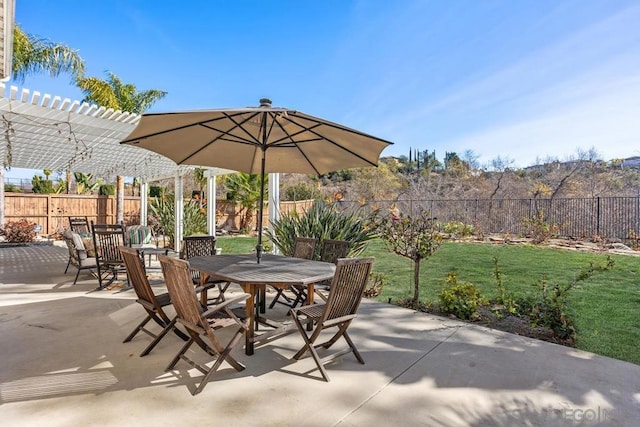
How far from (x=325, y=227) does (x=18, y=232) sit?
12580mm

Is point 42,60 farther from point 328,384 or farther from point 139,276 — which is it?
point 328,384

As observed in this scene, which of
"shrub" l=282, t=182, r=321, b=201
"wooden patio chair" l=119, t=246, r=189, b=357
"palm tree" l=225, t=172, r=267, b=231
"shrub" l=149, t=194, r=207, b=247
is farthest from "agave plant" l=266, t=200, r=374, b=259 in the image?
"shrub" l=282, t=182, r=321, b=201

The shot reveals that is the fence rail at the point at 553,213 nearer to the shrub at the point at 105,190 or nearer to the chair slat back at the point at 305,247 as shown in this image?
the chair slat back at the point at 305,247

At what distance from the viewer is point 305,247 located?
479 cm

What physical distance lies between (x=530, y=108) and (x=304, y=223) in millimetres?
10017

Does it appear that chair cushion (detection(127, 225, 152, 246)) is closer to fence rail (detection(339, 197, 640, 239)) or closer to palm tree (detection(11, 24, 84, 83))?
fence rail (detection(339, 197, 640, 239))

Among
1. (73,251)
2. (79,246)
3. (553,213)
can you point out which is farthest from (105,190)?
(553,213)

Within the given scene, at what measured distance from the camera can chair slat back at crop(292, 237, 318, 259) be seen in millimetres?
4695

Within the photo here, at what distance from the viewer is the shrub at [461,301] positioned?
4.28 meters

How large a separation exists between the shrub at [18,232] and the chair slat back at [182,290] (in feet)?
43.8

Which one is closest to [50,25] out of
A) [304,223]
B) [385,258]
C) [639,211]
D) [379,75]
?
[379,75]

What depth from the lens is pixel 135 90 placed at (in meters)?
16.8

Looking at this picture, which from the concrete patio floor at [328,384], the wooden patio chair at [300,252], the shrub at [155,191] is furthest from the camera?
the shrub at [155,191]


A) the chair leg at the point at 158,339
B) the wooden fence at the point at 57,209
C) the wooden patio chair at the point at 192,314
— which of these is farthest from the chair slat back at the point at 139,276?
the wooden fence at the point at 57,209
